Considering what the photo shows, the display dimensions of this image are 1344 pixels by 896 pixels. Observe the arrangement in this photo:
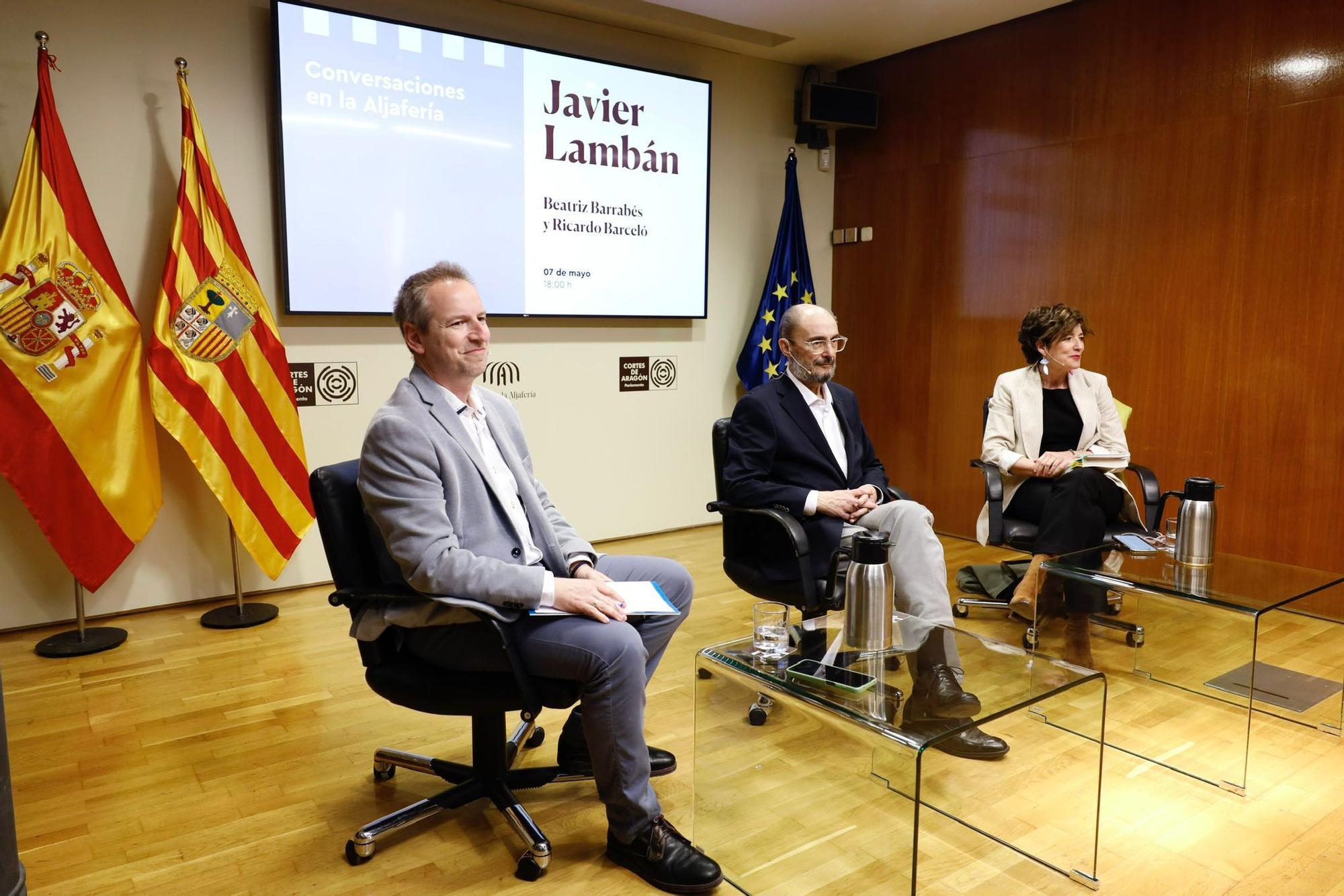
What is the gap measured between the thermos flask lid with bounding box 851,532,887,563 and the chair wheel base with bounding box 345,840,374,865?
4.15ft

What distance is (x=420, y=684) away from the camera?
1.98 meters

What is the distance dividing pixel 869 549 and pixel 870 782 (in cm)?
83

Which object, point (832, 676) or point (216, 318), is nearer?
point (832, 676)

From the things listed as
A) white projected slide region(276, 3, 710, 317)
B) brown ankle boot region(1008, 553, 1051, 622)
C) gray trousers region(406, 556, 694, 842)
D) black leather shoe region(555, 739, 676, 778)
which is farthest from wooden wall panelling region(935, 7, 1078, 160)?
gray trousers region(406, 556, 694, 842)

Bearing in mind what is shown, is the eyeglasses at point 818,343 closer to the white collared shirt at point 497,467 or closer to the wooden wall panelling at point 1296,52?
the white collared shirt at point 497,467

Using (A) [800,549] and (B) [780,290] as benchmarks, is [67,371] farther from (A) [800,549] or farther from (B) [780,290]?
(B) [780,290]

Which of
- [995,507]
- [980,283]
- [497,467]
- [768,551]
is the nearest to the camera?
[497,467]

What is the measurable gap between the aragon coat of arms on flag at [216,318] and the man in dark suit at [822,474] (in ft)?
7.08

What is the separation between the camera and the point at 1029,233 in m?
5.02

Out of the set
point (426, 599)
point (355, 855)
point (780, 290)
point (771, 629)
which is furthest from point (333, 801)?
point (780, 290)

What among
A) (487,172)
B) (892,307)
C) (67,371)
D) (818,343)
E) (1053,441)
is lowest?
(1053,441)

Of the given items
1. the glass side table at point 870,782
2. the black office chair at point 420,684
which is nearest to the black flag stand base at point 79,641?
the black office chair at point 420,684

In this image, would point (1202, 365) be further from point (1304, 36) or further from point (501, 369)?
point (501, 369)

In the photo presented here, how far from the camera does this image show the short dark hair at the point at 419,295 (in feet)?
7.01
